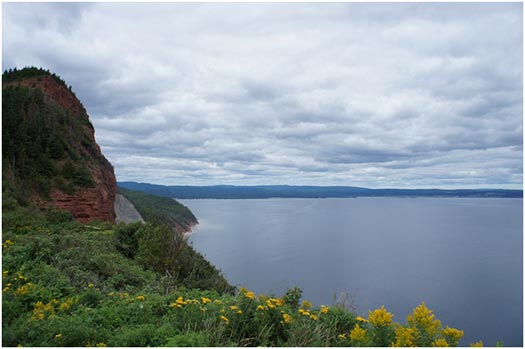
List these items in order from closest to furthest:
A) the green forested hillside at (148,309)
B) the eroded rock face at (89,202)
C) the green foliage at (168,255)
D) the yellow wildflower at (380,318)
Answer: the yellow wildflower at (380,318) < the green forested hillside at (148,309) < the green foliage at (168,255) < the eroded rock face at (89,202)

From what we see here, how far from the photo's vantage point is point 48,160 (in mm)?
18875

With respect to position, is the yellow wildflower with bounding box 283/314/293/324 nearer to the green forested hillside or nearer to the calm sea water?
the green forested hillside

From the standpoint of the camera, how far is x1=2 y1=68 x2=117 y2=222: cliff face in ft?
57.6

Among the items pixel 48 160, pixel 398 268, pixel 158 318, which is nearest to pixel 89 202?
pixel 48 160

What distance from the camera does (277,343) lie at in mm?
3838

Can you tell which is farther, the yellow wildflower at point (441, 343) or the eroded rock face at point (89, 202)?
the eroded rock face at point (89, 202)

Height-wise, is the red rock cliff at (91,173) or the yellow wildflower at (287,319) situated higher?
the red rock cliff at (91,173)

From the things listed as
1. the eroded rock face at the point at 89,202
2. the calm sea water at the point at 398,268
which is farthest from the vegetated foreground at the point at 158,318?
the eroded rock face at the point at 89,202

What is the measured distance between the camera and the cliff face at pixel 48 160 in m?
17.5

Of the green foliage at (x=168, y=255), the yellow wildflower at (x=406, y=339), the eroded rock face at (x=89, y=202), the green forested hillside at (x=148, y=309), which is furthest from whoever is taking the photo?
the eroded rock face at (x=89, y=202)

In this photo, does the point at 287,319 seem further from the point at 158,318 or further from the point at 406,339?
the point at 158,318

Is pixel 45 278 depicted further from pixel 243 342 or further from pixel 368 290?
pixel 368 290

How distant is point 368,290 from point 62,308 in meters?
35.2

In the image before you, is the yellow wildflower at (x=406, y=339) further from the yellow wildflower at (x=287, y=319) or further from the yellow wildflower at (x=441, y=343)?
the yellow wildflower at (x=287, y=319)
